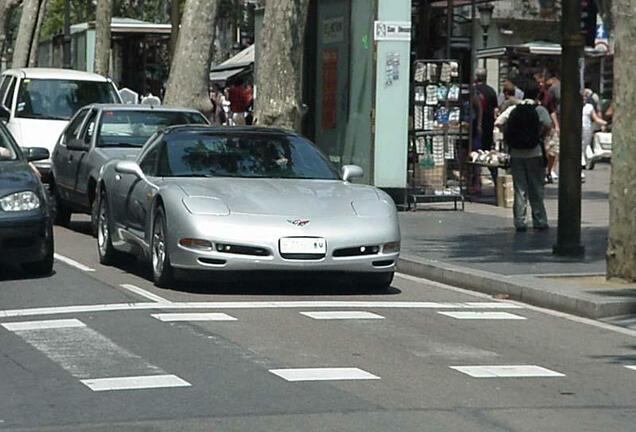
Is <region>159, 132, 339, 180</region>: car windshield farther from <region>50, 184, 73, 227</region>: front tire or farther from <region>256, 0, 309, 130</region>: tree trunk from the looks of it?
<region>50, 184, 73, 227</region>: front tire

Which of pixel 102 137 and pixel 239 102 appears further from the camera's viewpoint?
pixel 239 102

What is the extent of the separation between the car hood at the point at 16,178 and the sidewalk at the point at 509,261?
13.0 feet

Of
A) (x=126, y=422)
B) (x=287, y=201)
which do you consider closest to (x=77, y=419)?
(x=126, y=422)

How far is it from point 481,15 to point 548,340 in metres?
25.7

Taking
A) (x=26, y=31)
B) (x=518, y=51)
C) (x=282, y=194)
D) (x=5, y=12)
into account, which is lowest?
(x=282, y=194)

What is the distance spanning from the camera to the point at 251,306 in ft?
41.9

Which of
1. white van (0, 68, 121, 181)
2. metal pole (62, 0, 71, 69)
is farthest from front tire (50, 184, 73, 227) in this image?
metal pole (62, 0, 71, 69)

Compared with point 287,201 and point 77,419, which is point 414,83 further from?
point 77,419

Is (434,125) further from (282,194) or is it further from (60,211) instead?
(282,194)

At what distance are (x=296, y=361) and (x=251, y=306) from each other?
9.17ft

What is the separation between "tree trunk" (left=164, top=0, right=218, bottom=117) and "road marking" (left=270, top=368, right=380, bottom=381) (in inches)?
664

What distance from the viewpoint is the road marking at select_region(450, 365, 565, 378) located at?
9.77 m

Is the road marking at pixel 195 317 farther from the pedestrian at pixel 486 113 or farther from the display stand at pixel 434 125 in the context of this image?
the pedestrian at pixel 486 113

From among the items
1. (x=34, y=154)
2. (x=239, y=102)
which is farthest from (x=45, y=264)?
(x=239, y=102)
